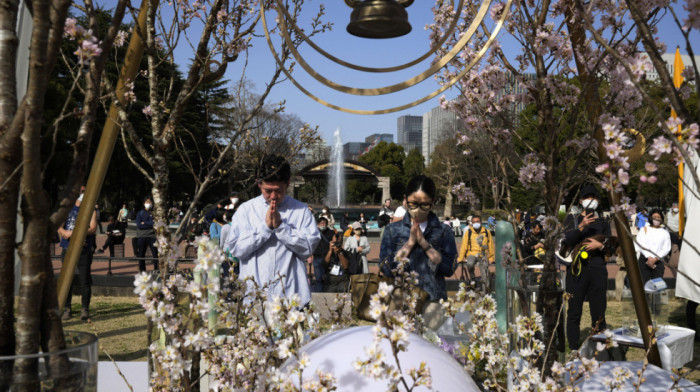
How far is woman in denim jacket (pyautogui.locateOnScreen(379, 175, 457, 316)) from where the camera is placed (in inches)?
172

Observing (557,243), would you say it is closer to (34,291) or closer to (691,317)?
(34,291)

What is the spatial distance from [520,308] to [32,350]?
1.68 meters

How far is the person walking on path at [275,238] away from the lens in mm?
4098

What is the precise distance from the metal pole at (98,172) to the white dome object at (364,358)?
98cm

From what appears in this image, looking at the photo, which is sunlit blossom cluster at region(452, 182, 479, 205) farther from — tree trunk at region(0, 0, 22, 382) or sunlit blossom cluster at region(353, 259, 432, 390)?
tree trunk at region(0, 0, 22, 382)

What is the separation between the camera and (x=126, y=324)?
9.35 metres

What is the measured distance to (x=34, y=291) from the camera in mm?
1128

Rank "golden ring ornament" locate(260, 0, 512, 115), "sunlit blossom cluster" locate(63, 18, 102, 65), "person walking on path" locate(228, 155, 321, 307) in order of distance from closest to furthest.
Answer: "sunlit blossom cluster" locate(63, 18, 102, 65), "golden ring ornament" locate(260, 0, 512, 115), "person walking on path" locate(228, 155, 321, 307)

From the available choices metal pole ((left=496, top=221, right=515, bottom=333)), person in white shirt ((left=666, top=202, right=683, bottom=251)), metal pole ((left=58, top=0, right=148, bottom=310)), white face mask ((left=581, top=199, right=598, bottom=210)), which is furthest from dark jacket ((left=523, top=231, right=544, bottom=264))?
metal pole ((left=58, top=0, right=148, bottom=310))

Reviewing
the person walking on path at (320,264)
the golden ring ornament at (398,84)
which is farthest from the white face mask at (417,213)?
the person walking on path at (320,264)

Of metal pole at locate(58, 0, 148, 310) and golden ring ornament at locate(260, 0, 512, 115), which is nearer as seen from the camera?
golden ring ornament at locate(260, 0, 512, 115)

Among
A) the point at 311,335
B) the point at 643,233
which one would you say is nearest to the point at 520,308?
the point at 311,335

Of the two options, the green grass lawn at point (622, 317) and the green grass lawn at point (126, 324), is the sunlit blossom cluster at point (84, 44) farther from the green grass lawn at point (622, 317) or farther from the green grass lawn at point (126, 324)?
the green grass lawn at point (622, 317)

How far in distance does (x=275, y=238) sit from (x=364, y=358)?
9.10 ft
